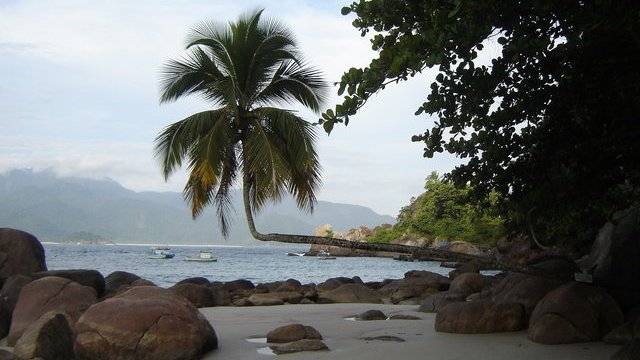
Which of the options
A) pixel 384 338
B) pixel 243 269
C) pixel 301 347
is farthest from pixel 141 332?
pixel 243 269

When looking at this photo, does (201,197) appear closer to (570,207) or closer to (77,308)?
(77,308)

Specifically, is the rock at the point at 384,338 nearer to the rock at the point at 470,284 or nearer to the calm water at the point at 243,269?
the rock at the point at 470,284

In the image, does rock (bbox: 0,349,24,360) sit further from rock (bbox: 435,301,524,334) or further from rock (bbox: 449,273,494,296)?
rock (bbox: 449,273,494,296)

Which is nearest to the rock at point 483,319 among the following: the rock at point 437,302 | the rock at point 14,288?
the rock at point 437,302

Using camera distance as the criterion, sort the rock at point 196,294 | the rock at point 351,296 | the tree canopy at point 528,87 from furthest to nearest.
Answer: the rock at point 351,296, the rock at point 196,294, the tree canopy at point 528,87

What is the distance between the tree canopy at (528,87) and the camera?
17.8ft

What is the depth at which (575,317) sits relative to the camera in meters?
7.45

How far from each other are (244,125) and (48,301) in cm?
552

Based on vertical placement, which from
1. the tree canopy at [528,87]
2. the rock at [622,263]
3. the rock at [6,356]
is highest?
the tree canopy at [528,87]

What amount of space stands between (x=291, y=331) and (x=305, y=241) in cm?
131

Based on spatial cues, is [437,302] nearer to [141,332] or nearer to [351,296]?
[351,296]

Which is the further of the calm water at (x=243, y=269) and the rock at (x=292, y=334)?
the calm water at (x=243, y=269)

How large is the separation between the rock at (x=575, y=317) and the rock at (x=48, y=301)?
730 cm

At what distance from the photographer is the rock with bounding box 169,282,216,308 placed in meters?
16.1
